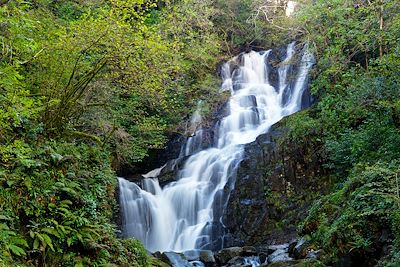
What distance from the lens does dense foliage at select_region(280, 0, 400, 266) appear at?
295 inches

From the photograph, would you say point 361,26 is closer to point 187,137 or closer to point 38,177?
point 187,137

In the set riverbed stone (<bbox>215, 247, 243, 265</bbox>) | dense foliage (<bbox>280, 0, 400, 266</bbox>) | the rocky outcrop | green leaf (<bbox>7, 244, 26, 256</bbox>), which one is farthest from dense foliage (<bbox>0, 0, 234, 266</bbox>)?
dense foliage (<bbox>280, 0, 400, 266</bbox>)

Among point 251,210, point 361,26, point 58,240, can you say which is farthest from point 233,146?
point 58,240

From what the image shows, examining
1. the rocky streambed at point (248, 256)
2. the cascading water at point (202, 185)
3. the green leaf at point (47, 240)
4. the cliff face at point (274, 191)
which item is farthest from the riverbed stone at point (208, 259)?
the green leaf at point (47, 240)

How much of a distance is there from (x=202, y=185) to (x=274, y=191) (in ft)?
9.22

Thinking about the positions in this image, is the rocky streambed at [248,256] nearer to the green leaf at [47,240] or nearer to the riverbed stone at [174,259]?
the riverbed stone at [174,259]

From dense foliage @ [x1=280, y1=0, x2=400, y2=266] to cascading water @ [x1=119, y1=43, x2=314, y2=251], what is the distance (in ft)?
9.11

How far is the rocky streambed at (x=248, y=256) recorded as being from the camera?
9609mm

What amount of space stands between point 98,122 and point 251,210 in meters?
5.91

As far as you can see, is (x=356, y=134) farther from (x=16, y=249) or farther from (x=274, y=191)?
(x=16, y=249)

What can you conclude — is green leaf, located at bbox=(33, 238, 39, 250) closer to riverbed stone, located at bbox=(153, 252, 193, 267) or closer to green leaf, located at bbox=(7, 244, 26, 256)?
green leaf, located at bbox=(7, 244, 26, 256)

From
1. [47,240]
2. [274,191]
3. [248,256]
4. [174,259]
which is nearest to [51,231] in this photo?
[47,240]

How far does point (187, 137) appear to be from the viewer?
1886cm

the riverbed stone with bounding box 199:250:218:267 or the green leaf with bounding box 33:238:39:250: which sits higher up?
the green leaf with bounding box 33:238:39:250
